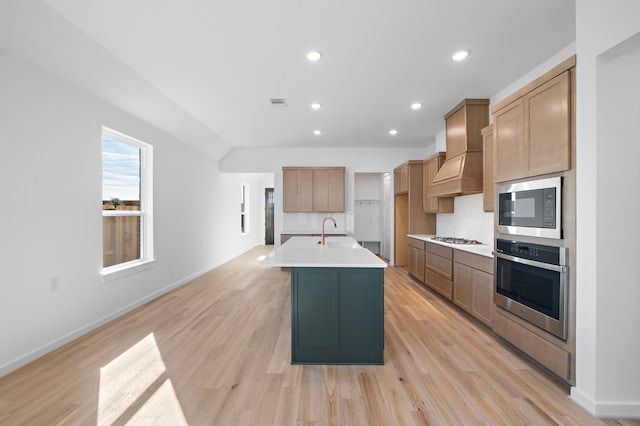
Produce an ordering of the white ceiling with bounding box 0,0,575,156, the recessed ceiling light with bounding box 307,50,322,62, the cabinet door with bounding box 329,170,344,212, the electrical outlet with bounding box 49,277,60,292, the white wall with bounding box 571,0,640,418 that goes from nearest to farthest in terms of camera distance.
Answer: the white wall with bounding box 571,0,640,418
the white ceiling with bounding box 0,0,575,156
the electrical outlet with bounding box 49,277,60,292
the recessed ceiling light with bounding box 307,50,322,62
the cabinet door with bounding box 329,170,344,212

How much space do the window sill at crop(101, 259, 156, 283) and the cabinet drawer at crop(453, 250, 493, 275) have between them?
4225 millimetres

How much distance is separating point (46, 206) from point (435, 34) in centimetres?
378

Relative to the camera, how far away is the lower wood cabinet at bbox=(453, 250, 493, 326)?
2.83m

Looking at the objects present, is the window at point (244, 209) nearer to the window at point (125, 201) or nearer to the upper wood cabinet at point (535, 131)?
the window at point (125, 201)

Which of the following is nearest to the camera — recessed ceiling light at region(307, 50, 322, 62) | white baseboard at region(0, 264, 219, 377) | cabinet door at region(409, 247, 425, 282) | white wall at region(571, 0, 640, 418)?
white wall at region(571, 0, 640, 418)

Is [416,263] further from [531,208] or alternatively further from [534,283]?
[531,208]

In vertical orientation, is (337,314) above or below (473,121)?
below

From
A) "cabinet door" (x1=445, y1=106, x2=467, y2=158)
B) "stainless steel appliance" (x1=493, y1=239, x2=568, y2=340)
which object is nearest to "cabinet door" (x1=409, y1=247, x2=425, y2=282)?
"cabinet door" (x1=445, y1=106, x2=467, y2=158)

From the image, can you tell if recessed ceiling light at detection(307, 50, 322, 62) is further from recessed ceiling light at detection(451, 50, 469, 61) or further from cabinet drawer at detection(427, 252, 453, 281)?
cabinet drawer at detection(427, 252, 453, 281)

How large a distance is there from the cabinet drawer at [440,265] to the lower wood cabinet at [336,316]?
1871 mm

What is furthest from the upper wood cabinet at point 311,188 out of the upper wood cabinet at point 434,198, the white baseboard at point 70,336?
the white baseboard at point 70,336

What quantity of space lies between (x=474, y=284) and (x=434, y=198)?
202 cm

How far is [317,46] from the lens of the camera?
2.50 meters

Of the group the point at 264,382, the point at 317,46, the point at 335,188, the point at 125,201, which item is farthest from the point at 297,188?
the point at 264,382
